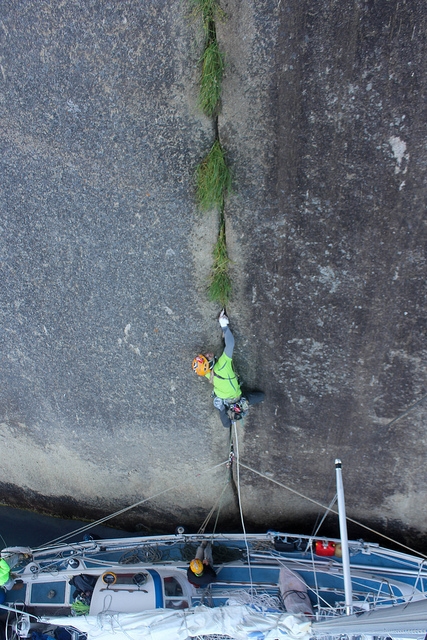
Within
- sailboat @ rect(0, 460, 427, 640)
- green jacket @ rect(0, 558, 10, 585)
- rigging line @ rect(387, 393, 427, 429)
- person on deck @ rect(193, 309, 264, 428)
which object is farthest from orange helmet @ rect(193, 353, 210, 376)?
green jacket @ rect(0, 558, 10, 585)

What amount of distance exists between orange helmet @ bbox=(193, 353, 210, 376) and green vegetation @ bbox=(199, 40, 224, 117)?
5.43ft

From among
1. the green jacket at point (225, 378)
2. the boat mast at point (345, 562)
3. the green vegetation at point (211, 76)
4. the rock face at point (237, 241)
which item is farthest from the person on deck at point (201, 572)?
the green vegetation at point (211, 76)

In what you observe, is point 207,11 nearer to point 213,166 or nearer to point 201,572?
point 213,166

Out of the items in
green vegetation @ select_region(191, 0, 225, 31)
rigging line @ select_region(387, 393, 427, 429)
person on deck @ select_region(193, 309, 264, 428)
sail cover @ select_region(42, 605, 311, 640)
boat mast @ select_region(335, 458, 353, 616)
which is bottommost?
sail cover @ select_region(42, 605, 311, 640)

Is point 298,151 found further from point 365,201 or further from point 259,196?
point 365,201

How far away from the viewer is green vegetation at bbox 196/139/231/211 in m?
2.38

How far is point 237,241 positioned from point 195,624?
9.17ft

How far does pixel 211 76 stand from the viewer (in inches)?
87.2

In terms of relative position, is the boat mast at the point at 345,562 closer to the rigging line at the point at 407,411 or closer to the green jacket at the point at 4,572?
the rigging line at the point at 407,411

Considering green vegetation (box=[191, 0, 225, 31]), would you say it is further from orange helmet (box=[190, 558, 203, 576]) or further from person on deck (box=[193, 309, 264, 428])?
orange helmet (box=[190, 558, 203, 576])

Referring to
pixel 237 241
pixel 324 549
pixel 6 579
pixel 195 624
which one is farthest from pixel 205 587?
pixel 237 241

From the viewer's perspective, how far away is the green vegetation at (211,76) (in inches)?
86.4

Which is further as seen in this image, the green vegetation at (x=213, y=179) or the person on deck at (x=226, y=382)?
the person on deck at (x=226, y=382)

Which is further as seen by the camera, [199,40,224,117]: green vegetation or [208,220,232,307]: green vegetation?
[208,220,232,307]: green vegetation
